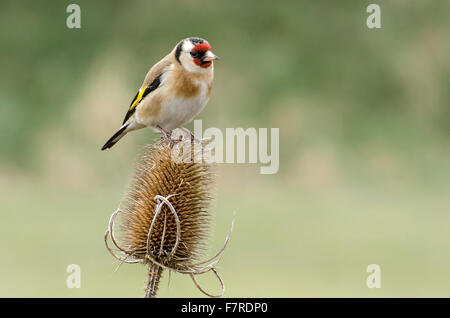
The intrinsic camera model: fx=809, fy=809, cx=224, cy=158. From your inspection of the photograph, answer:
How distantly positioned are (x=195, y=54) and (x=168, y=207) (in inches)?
61.1

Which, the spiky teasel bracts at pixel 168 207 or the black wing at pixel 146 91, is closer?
the spiky teasel bracts at pixel 168 207

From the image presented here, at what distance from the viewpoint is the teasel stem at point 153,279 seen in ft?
15.1

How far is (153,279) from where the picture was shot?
4.71 m

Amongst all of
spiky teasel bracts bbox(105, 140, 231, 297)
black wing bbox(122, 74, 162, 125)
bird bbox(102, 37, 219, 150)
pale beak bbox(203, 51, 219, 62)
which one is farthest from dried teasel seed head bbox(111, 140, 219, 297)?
black wing bbox(122, 74, 162, 125)

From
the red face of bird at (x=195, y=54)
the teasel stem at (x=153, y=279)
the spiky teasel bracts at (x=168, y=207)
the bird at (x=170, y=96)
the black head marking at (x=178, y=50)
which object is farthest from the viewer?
the bird at (x=170, y=96)

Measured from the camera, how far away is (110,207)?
54.3ft

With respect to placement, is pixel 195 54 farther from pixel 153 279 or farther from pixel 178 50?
pixel 153 279

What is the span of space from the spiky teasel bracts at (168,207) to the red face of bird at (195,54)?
981mm

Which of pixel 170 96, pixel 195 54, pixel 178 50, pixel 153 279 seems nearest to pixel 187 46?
pixel 195 54

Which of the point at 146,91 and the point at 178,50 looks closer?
the point at 178,50

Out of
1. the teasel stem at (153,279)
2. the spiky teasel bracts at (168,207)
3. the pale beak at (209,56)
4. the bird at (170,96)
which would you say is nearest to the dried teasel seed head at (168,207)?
the spiky teasel bracts at (168,207)

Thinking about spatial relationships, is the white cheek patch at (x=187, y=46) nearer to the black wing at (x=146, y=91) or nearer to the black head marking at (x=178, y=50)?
the black head marking at (x=178, y=50)

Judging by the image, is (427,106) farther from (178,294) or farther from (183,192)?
(183,192)

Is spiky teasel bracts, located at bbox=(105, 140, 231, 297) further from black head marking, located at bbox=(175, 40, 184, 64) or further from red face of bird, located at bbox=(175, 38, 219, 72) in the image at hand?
black head marking, located at bbox=(175, 40, 184, 64)
